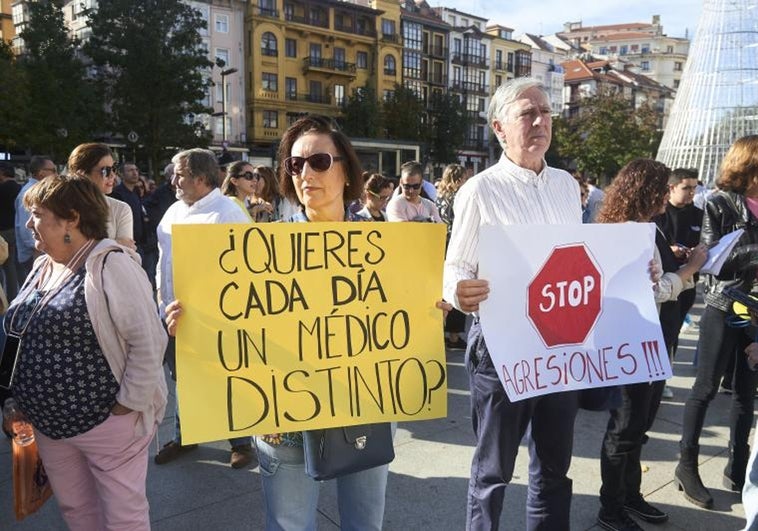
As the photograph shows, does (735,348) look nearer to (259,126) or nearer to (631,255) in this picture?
(631,255)

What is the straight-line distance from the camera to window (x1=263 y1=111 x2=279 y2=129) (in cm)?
4416

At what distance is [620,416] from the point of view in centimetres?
283

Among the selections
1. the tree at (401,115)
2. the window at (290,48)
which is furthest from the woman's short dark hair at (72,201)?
the window at (290,48)

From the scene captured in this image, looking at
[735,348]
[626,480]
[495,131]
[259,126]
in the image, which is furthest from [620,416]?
[259,126]

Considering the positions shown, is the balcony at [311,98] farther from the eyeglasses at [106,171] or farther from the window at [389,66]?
the eyeglasses at [106,171]

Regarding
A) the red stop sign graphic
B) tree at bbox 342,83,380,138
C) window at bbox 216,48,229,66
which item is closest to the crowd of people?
the red stop sign graphic

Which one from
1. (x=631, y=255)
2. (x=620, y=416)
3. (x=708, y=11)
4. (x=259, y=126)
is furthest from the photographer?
(x=259, y=126)

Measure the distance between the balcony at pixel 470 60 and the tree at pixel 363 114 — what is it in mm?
18094

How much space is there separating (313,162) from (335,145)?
129 mm

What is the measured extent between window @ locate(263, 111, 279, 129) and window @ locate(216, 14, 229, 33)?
691 cm

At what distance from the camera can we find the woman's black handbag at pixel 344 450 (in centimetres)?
186

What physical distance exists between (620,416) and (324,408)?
168 cm

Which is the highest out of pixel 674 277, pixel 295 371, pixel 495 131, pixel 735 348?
pixel 495 131

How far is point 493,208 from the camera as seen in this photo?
220 centimetres
